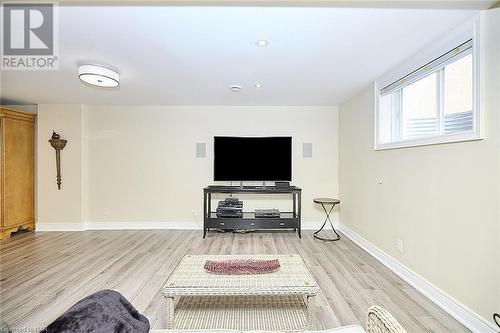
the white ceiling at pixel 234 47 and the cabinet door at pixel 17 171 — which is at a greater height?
the white ceiling at pixel 234 47

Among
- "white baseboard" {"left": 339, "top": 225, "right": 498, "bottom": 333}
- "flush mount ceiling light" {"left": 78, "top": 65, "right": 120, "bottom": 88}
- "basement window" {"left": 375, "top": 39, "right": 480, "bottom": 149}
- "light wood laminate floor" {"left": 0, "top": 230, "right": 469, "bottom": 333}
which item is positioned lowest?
"light wood laminate floor" {"left": 0, "top": 230, "right": 469, "bottom": 333}

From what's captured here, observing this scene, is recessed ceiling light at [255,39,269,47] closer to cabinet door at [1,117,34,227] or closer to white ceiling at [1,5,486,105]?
white ceiling at [1,5,486,105]

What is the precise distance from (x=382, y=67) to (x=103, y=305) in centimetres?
A: 310

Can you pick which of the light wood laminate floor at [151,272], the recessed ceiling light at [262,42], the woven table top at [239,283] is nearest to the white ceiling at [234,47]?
the recessed ceiling light at [262,42]

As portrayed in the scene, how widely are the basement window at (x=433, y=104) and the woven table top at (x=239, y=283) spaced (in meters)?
1.58

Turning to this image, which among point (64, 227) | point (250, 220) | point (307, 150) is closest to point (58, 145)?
point (64, 227)

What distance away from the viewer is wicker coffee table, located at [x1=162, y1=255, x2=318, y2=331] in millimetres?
1646

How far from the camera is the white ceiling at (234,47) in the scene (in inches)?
67.5

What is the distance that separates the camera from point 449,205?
6.50 feet

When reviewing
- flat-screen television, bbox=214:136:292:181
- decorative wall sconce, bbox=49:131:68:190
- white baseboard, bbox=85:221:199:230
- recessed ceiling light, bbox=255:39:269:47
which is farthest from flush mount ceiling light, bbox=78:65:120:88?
white baseboard, bbox=85:221:199:230

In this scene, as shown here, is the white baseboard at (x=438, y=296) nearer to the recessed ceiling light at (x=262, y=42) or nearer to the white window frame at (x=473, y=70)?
the white window frame at (x=473, y=70)

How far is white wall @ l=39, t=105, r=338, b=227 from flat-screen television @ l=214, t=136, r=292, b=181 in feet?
0.91

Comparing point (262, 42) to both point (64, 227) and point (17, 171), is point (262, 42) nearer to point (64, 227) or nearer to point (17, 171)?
point (17, 171)

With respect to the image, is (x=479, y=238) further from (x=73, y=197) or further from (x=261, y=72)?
(x=73, y=197)
